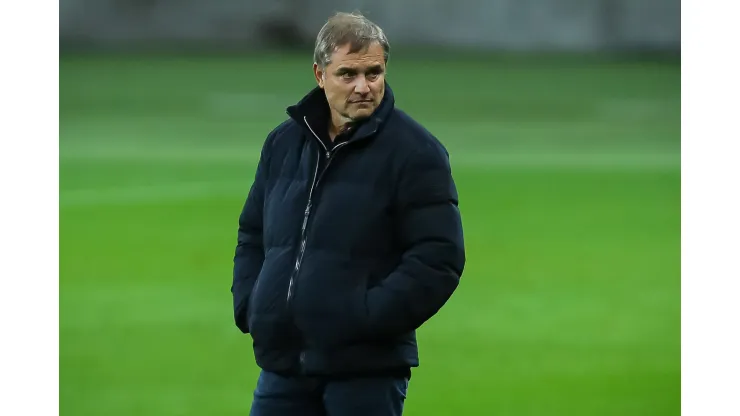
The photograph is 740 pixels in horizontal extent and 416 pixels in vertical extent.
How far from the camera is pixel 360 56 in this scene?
224 centimetres

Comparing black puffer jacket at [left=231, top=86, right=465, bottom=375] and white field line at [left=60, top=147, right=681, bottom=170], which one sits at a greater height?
white field line at [left=60, top=147, right=681, bottom=170]

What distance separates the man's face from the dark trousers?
474mm

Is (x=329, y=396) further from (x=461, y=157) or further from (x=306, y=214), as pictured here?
(x=461, y=157)

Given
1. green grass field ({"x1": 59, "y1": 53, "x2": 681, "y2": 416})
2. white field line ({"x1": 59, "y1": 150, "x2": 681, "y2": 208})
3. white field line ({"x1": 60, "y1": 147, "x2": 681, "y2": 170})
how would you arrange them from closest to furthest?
green grass field ({"x1": 59, "y1": 53, "x2": 681, "y2": 416})
white field line ({"x1": 59, "y1": 150, "x2": 681, "y2": 208})
white field line ({"x1": 60, "y1": 147, "x2": 681, "y2": 170})

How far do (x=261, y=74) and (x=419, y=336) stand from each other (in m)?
2.80

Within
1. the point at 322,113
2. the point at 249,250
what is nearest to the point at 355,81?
the point at 322,113

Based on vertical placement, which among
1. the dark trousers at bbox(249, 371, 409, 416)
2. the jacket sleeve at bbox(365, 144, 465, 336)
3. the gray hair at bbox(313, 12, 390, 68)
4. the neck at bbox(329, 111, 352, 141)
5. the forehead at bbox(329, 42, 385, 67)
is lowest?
the dark trousers at bbox(249, 371, 409, 416)

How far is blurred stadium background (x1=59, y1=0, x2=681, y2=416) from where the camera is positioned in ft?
14.7

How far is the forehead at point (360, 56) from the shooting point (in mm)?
2242

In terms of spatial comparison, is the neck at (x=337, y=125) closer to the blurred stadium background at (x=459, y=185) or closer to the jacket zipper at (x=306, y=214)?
the jacket zipper at (x=306, y=214)

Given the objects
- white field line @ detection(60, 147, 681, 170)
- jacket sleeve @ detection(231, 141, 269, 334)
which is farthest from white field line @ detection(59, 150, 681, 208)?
jacket sleeve @ detection(231, 141, 269, 334)

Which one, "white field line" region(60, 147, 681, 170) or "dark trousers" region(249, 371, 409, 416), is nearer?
"dark trousers" region(249, 371, 409, 416)

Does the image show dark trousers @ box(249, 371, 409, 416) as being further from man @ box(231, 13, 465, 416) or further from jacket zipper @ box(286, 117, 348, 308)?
jacket zipper @ box(286, 117, 348, 308)

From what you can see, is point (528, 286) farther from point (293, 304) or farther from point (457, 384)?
point (293, 304)
